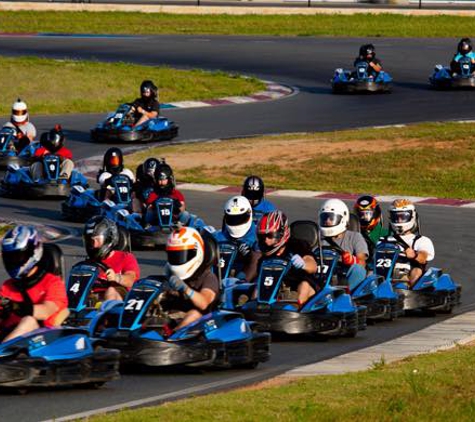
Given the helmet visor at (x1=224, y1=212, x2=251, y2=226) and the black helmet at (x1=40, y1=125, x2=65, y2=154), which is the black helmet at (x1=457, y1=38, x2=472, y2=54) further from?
the helmet visor at (x1=224, y1=212, x2=251, y2=226)

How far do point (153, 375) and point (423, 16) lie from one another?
157 ft

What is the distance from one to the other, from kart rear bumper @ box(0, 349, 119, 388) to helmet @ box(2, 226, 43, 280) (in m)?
0.82

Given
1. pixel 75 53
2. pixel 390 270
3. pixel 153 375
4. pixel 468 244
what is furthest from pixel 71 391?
pixel 75 53

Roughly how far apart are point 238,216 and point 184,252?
13.2 feet

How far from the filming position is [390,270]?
15.7 meters

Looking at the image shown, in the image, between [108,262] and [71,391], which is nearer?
[71,391]

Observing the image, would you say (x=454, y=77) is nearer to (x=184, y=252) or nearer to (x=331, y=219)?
(x=331, y=219)

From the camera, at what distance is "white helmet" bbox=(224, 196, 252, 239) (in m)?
16.0

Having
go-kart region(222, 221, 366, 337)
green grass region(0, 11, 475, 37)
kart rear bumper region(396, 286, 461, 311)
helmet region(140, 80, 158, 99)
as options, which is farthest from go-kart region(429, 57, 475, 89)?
go-kart region(222, 221, 366, 337)

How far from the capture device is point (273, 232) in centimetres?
1388

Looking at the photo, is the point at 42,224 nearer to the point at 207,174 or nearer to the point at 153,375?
the point at 207,174

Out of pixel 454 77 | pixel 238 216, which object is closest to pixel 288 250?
pixel 238 216

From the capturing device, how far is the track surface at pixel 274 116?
37.2 feet

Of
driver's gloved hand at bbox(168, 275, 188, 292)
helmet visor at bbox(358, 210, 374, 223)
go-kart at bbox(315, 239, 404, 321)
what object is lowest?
go-kart at bbox(315, 239, 404, 321)
